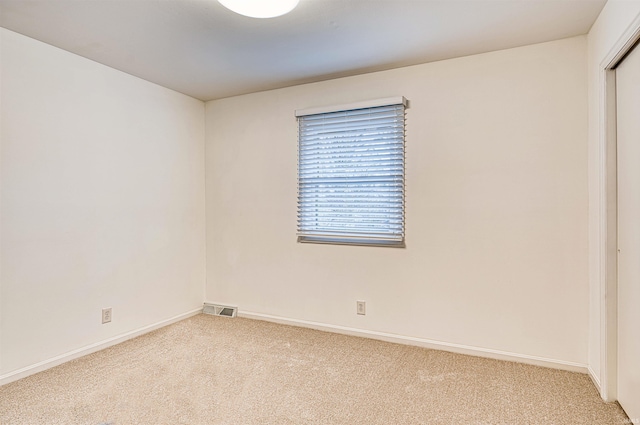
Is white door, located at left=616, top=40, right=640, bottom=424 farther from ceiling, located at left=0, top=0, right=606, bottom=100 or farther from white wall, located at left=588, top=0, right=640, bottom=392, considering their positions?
ceiling, located at left=0, top=0, right=606, bottom=100

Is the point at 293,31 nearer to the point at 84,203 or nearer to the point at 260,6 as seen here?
the point at 260,6

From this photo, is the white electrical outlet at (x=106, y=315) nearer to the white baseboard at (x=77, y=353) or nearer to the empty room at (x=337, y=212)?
the empty room at (x=337, y=212)

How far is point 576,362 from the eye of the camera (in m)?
2.51

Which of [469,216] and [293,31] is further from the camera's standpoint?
[469,216]

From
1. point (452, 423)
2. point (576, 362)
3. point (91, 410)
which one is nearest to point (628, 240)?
point (576, 362)

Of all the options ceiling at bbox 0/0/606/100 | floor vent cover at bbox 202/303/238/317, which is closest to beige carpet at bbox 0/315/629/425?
floor vent cover at bbox 202/303/238/317

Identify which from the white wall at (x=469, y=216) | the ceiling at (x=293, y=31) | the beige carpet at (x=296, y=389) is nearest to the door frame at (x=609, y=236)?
the beige carpet at (x=296, y=389)

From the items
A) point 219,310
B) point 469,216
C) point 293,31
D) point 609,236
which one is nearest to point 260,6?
point 293,31

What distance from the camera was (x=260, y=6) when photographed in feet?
6.17

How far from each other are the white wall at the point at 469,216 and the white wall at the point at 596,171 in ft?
0.27

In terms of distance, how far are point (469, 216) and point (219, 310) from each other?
2784mm

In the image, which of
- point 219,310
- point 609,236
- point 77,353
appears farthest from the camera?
point 219,310

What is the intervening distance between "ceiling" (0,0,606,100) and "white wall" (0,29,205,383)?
31 centimetres

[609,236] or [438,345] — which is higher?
[609,236]
